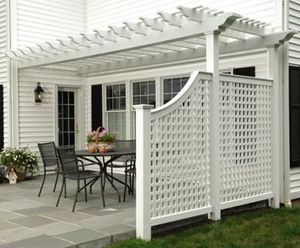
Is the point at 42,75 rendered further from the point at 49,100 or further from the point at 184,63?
the point at 184,63

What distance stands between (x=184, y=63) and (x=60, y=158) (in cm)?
340

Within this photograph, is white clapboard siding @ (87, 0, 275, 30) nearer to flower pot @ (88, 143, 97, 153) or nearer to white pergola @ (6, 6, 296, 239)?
white pergola @ (6, 6, 296, 239)

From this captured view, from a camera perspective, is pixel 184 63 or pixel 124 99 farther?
pixel 124 99

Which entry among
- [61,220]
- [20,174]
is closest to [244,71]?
[61,220]

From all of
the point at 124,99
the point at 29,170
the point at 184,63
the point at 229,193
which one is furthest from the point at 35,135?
the point at 229,193

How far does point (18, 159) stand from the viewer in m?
8.88

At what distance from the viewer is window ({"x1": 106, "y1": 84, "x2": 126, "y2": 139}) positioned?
32.6ft

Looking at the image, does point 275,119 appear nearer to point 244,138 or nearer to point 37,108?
point 244,138

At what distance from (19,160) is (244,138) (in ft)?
16.3

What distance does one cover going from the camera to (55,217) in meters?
5.59

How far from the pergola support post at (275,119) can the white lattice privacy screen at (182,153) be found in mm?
1409

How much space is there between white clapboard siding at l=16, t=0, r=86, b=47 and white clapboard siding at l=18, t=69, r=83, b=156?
2.57 feet

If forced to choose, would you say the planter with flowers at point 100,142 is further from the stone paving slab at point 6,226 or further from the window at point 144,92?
the window at point 144,92

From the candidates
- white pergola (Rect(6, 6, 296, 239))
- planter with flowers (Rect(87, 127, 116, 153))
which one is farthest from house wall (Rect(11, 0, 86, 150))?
planter with flowers (Rect(87, 127, 116, 153))
